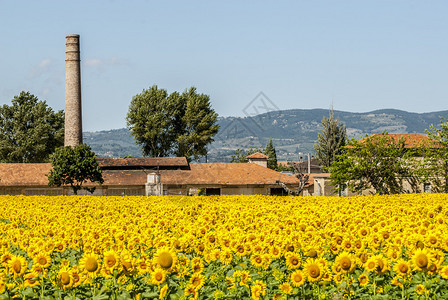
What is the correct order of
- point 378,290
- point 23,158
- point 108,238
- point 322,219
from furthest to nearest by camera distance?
point 23,158 < point 322,219 < point 108,238 < point 378,290

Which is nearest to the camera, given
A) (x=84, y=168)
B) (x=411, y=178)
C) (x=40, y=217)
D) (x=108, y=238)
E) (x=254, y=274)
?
(x=254, y=274)

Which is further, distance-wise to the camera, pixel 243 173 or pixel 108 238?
pixel 243 173

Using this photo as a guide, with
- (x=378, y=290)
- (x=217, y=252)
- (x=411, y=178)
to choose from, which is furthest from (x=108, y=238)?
(x=411, y=178)

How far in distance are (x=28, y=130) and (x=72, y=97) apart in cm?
1274

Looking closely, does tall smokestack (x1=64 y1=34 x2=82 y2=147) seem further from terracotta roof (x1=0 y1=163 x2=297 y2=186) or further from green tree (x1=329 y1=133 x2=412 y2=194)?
green tree (x1=329 y1=133 x2=412 y2=194)

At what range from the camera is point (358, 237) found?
1018 centimetres

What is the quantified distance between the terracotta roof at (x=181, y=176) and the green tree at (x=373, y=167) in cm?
1489

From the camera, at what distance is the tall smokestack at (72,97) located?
72625mm

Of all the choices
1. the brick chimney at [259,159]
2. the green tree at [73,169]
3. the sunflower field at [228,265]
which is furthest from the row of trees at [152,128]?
the sunflower field at [228,265]

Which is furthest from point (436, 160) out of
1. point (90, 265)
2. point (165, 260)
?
point (90, 265)

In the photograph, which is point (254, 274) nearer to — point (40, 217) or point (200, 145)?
point (40, 217)

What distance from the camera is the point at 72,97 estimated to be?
72.9m

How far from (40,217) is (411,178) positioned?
41322 millimetres

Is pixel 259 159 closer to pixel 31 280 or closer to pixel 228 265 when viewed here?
pixel 228 265
